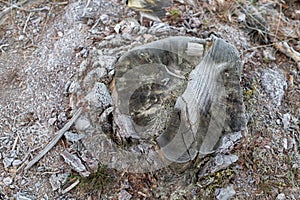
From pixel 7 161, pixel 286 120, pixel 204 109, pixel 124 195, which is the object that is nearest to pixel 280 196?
pixel 286 120

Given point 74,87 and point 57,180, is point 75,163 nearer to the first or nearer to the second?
point 57,180

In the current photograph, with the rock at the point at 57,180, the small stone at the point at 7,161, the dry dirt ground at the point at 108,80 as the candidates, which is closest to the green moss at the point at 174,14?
the dry dirt ground at the point at 108,80

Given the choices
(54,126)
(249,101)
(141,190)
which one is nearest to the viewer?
(141,190)

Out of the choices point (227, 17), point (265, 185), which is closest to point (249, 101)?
point (265, 185)

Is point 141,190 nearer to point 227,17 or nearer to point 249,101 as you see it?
point 249,101

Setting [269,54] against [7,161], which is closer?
[7,161]

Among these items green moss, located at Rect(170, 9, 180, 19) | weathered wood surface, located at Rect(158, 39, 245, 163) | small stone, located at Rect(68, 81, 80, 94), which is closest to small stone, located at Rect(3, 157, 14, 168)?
small stone, located at Rect(68, 81, 80, 94)

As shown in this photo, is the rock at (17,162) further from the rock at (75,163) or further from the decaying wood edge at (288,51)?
the decaying wood edge at (288,51)
